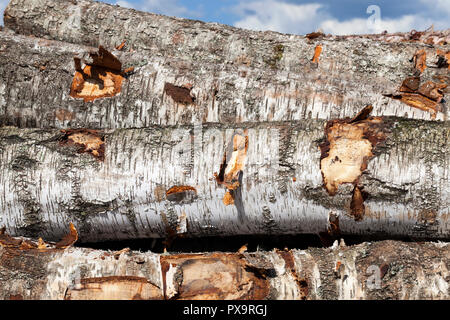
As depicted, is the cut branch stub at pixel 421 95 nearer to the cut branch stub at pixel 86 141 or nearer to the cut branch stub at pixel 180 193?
the cut branch stub at pixel 180 193

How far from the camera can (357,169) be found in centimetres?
271

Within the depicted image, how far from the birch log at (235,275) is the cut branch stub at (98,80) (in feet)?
4.74

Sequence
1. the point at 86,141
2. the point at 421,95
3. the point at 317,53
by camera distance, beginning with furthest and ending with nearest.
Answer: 1. the point at 317,53
2. the point at 421,95
3. the point at 86,141

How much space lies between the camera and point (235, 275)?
8.05ft

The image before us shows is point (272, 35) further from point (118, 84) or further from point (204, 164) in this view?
point (204, 164)

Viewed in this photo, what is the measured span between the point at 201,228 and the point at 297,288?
2.85 ft

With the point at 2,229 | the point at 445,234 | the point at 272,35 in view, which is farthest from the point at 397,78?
the point at 2,229

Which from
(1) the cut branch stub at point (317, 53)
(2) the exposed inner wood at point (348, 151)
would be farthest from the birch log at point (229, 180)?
(1) the cut branch stub at point (317, 53)

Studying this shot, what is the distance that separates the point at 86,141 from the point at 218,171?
3.03 ft

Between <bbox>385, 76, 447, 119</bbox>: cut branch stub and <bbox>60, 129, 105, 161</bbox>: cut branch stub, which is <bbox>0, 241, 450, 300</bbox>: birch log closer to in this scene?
<bbox>60, 129, 105, 161</bbox>: cut branch stub

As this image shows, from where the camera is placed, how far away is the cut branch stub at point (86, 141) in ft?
9.99

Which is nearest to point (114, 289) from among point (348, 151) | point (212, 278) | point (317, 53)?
point (212, 278)

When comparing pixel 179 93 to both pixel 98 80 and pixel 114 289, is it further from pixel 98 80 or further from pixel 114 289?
pixel 114 289

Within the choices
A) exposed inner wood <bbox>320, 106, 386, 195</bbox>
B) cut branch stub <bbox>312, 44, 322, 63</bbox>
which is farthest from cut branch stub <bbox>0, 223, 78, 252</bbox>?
cut branch stub <bbox>312, 44, 322, 63</bbox>
